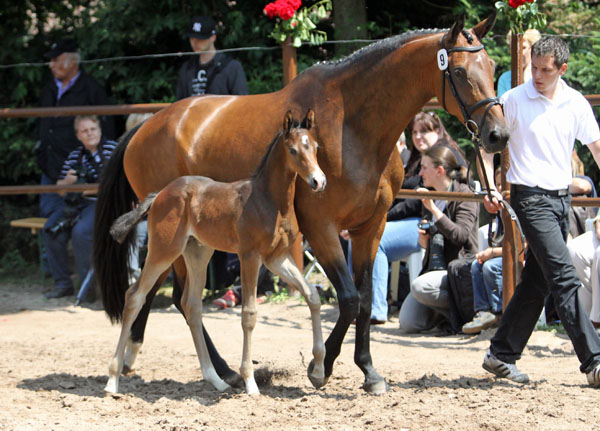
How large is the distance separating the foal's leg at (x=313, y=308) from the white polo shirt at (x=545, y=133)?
1.30 metres

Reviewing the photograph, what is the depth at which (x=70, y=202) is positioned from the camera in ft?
28.4

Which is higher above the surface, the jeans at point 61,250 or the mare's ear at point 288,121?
the mare's ear at point 288,121

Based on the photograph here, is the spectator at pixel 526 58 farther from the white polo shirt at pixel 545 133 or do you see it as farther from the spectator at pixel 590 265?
the white polo shirt at pixel 545 133

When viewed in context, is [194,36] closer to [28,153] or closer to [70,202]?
[70,202]

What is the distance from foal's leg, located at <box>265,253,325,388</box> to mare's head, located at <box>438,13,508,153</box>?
126cm

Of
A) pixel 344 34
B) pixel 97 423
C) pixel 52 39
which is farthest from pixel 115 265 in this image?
pixel 52 39

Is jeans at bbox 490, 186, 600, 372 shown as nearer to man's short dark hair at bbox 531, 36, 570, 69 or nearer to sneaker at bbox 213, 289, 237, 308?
man's short dark hair at bbox 531, 36, 570, 69

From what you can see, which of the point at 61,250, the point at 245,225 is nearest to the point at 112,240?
the point at 245,225

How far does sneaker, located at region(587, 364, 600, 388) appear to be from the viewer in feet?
15.4

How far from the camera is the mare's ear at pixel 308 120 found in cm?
464

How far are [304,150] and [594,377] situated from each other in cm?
199

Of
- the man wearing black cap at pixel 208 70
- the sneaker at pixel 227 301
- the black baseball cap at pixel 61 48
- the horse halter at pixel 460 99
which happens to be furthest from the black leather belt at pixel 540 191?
the black baseball cap at pixel 61 48

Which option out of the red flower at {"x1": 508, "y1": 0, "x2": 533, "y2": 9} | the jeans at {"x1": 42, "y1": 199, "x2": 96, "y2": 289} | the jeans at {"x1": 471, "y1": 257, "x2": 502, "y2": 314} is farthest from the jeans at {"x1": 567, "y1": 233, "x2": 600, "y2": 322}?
the jeans at {"x1": 42, "y1": 199, "x2": 96, "y2": 289}

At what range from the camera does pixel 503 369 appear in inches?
199
